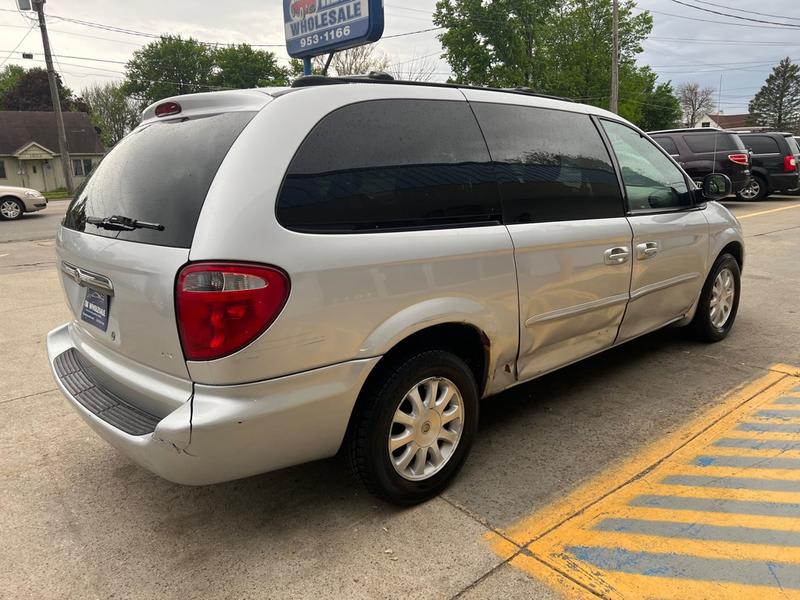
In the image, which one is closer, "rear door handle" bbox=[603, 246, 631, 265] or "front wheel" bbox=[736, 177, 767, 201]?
"rear door handle" bbox=[603, 246, 631, 265]

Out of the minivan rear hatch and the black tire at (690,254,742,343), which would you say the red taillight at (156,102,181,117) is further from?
the black tire at (690,254,742,343)

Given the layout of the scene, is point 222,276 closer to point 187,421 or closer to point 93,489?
point 187,421

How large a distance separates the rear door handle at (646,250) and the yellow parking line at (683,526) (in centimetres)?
105

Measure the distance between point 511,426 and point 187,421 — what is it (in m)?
2.00

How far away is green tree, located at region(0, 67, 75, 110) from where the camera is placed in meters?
59.5

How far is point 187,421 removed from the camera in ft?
6.64

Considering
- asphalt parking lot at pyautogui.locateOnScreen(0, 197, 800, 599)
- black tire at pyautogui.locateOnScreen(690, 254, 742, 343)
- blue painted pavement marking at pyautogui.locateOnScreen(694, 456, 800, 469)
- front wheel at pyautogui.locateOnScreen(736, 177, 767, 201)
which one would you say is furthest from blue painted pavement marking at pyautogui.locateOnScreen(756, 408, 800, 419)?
front wheel at pyautogui.locateOnScreen(736, 177, 767, 201)

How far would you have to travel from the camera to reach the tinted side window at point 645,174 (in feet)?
12.0

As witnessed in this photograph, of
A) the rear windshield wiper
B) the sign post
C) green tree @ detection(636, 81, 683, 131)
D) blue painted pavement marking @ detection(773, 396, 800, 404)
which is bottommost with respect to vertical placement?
blue painted pavement marking @ detection(773, 396, 800, 404)

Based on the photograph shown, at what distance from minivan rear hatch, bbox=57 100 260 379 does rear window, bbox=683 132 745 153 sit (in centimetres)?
1391

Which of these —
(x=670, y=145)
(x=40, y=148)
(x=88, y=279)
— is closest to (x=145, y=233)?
(x=88, y=279)

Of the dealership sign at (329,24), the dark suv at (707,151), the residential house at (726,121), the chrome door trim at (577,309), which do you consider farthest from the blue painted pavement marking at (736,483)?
the residential house at (726,121)

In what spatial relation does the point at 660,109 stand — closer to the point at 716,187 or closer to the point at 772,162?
the point at 772,162

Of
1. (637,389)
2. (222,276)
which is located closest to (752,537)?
(637,389)
